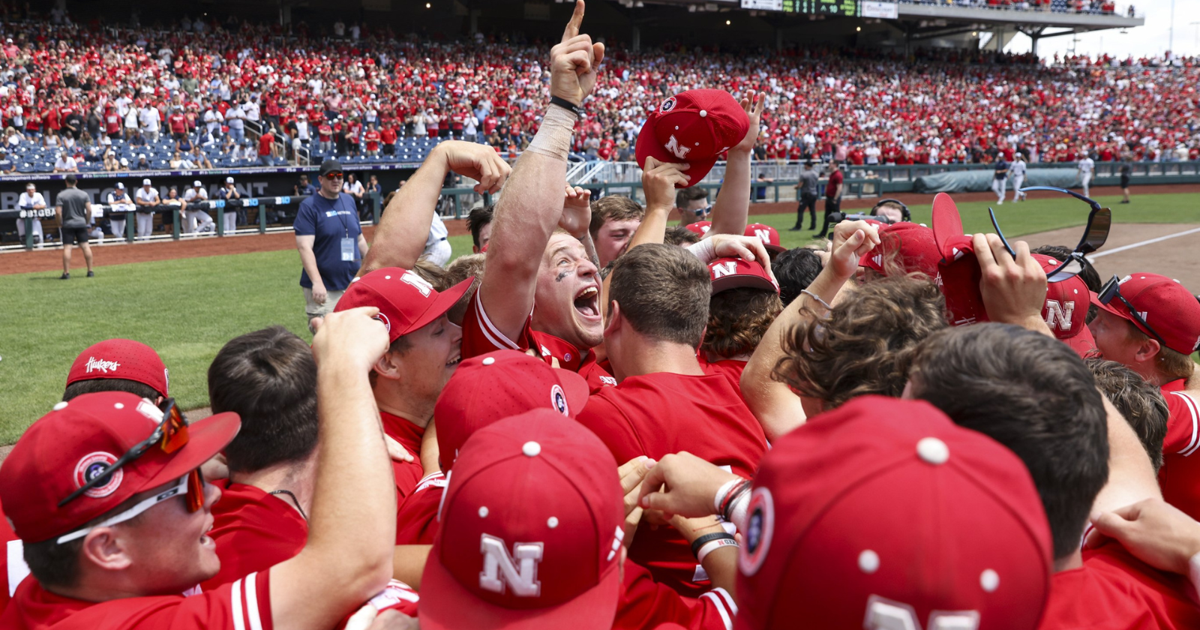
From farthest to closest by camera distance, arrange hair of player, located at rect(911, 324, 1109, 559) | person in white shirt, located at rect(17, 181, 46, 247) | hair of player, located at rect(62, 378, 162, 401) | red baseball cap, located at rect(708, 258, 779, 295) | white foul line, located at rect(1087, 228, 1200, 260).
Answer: person in white shirt, located at rect(17, 181, 46, 247) → white foul line, located at rect(1087, 228, 1200, 260) → red baseball cap, located at rect(708, 258, 779, 295) → hair of player, located at rect(62, 378, 162, 401) → hair of player, located at rect(911, 324, 1109, 559)

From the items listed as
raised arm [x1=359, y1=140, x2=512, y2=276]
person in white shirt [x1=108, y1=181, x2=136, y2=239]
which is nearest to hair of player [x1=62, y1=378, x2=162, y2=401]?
raised arm [x1=359, y1=140, x2=512, y2=276]

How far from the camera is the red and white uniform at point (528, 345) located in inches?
118

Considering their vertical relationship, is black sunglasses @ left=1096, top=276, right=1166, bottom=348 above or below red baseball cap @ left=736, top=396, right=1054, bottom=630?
below

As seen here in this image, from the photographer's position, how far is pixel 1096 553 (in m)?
2.06

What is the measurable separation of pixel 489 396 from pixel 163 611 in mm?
838

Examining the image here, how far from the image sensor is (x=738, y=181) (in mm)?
4738

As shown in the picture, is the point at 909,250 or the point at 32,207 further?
the point at 32,207

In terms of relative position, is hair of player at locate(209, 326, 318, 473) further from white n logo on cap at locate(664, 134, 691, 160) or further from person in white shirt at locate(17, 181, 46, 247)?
person in white shirt at locate(17, 181, 46, 247)

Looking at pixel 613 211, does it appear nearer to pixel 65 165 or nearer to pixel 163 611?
pixel 163 611

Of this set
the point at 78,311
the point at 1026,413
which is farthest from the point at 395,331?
the point at 78,311

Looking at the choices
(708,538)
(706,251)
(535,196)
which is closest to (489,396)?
(708,538)

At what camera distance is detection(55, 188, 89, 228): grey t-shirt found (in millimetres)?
14477

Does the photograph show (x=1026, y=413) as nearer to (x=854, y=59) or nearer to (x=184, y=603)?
(x=184, y=603)

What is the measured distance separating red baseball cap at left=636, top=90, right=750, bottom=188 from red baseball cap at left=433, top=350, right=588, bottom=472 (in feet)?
6.33
